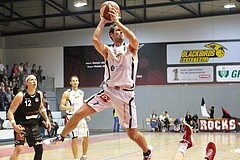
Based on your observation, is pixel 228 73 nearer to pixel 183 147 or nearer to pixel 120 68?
pixel 120 68

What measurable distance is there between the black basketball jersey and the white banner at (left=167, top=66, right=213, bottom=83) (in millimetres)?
22259

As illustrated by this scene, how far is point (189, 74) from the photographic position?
2916 cm

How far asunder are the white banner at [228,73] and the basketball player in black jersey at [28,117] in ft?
73.1

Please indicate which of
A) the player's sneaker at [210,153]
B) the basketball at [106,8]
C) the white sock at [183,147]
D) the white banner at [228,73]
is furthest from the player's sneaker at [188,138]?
the white banner at [228,73]

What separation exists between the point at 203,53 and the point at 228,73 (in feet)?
7.01

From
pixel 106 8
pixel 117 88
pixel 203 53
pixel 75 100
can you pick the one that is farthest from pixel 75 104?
pixel 203 53

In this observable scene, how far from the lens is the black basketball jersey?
7.51m

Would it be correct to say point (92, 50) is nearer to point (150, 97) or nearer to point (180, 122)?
point (150, 97)

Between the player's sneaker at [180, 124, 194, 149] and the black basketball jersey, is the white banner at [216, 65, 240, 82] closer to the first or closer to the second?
the black basketball jersey

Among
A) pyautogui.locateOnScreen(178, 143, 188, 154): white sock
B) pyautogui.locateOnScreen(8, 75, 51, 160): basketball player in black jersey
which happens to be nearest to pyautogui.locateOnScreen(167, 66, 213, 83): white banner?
pyautogui.locateOnScreen(8, 75, 51, 160): basketball player in black jersey

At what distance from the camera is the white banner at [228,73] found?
1109 inches

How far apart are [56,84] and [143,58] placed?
6.68 metres

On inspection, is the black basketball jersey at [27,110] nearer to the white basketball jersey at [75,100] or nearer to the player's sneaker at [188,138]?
the white basketball jersey at [75,100]

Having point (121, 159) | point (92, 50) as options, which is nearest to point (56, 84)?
point (92, 50)
